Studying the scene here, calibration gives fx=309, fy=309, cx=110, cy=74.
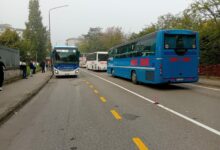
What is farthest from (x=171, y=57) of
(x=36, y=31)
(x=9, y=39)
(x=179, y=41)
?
(x=36, y=31)

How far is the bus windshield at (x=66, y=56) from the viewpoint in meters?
30.9

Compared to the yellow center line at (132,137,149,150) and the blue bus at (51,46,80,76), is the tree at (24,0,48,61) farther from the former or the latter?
the yellow center line at (132,137,149,150)

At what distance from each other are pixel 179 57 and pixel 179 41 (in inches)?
35.8

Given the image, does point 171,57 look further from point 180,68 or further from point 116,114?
point 116,114

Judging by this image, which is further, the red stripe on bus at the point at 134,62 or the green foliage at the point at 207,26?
the green foliage at the point at 207,26

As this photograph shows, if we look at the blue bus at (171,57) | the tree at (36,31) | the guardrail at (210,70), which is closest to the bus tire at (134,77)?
the blue bus at (171,57)

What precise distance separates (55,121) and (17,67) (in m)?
19.6

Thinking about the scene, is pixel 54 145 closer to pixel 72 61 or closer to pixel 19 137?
pixel 19 137

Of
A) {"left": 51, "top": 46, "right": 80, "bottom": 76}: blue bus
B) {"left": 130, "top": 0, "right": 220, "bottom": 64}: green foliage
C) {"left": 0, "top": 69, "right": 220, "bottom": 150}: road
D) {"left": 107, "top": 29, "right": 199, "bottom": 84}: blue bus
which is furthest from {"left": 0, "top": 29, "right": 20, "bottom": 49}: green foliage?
{"left": 0, "top": 69, "right": 220, "bottom": 150}: road

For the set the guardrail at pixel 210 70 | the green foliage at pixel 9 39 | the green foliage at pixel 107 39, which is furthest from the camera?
the green foliage at pixel 107 39

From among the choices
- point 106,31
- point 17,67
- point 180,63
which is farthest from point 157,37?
point 106,31

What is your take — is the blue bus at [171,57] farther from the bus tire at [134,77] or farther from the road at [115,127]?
the road at [115,127]

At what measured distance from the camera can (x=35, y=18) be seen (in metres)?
75.3

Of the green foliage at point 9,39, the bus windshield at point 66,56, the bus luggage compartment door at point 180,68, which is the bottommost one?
the bus luggage compartment door at point 180,68
